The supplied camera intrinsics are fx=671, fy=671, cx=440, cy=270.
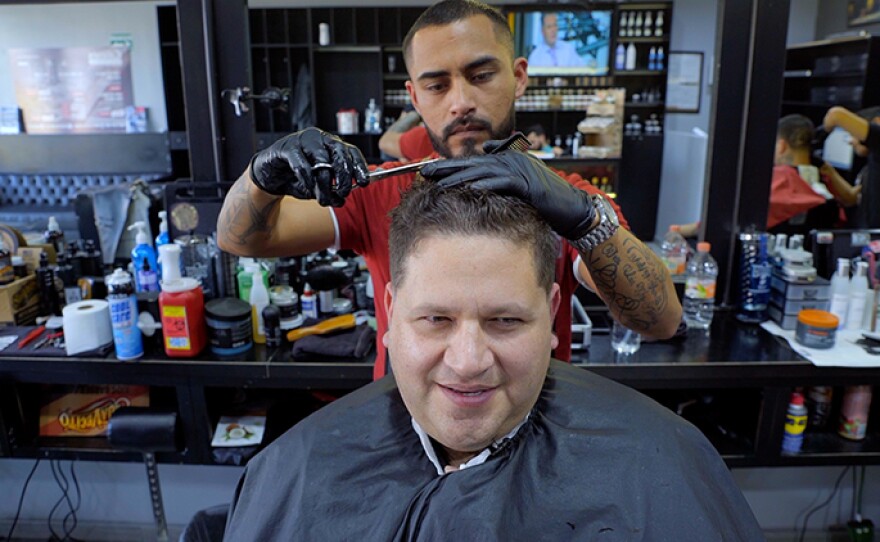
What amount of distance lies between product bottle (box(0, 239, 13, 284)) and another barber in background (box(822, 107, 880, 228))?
3.36 metres

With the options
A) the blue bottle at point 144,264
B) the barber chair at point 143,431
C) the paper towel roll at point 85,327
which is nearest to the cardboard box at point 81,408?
the barber chair at point 143,431

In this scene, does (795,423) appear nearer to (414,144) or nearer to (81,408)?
(414,144)

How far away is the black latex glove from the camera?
3.49 ft

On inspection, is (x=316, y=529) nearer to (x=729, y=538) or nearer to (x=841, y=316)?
(x=729, y=538)

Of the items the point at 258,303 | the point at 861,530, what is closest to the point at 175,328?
the point at 258,303

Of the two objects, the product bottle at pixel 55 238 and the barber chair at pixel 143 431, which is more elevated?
the product bottle at pixel 55 238

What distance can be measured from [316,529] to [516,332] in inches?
19.2

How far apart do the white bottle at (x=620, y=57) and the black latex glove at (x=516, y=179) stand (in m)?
5.80

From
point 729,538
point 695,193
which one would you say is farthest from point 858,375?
point 695,193

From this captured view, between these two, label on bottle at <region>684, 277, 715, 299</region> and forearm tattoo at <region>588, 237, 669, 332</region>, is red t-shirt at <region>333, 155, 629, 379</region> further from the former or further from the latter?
label on bottle at <region>684, 277, 715, 299</region>

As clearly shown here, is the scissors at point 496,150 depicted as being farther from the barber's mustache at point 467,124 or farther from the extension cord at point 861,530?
the extension cord at point 861,530

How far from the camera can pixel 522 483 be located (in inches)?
44.9

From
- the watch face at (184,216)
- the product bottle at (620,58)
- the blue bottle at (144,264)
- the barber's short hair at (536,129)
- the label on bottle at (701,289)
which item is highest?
the product bottle at (620,58)

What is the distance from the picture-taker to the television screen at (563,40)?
635cm
